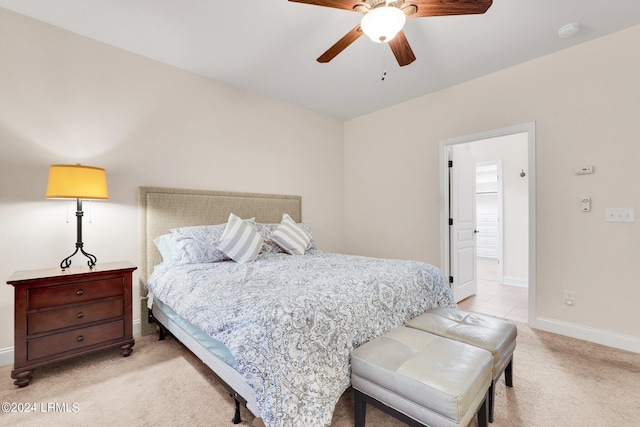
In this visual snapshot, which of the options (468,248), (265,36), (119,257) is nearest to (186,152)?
(119,257)

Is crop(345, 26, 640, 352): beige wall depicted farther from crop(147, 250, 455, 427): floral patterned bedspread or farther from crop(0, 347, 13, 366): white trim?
crop(0, 347, 13, 366): white trim

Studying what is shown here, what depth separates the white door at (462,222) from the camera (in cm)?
372

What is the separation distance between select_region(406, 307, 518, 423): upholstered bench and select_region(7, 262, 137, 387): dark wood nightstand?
2.23m

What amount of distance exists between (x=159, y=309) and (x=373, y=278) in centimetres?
193

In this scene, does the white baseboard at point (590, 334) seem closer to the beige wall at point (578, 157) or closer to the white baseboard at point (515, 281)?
the beige wall at point (578, 157)

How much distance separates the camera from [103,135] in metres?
2.65

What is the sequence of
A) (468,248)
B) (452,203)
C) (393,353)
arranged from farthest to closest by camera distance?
(468,248), (452,203), (393,353)

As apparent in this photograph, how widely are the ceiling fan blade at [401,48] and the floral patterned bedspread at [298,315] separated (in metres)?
1.60

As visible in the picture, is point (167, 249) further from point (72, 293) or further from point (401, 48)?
point (401, 48)

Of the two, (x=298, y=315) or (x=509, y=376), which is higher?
(x=298, y=315)

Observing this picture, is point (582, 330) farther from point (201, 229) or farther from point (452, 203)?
point (201, 229)

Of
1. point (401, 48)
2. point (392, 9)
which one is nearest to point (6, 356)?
point (392, 9)

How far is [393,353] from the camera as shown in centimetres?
147

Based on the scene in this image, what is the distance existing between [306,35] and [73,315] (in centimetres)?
287
